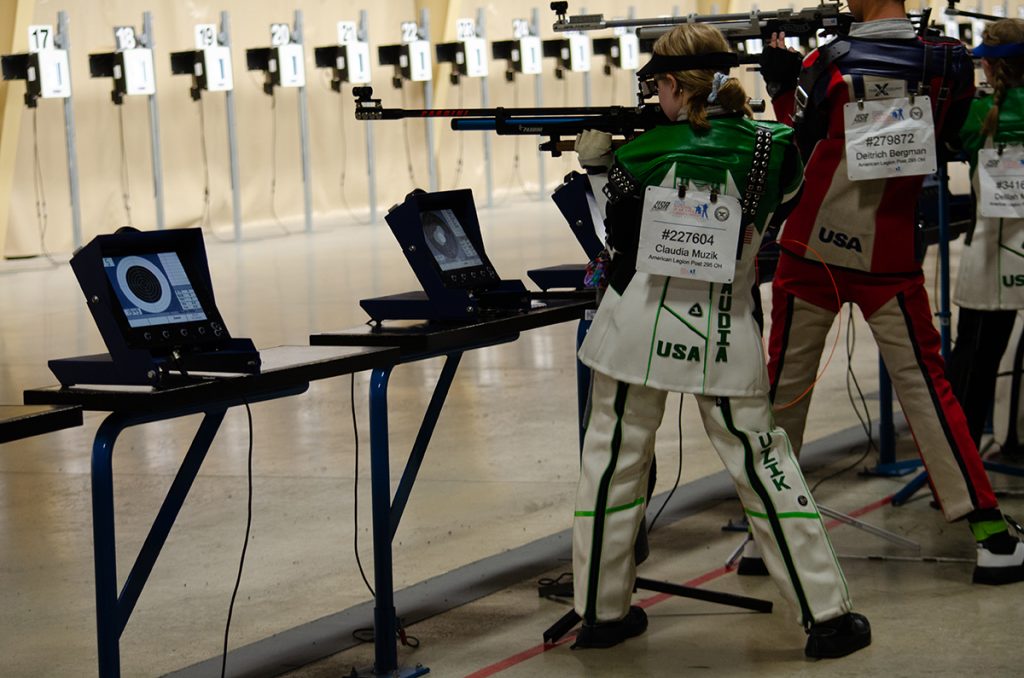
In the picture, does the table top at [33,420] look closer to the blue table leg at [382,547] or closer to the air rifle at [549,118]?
the blue table leg at [382,547]

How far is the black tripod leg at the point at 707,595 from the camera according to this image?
3.55 metres

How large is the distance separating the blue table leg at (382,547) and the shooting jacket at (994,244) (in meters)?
2.04

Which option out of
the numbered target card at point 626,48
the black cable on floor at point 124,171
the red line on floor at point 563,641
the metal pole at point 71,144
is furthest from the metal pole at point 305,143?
the red line on floor at point 563,641

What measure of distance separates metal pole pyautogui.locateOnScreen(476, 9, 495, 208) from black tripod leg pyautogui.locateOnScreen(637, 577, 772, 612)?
530 inches

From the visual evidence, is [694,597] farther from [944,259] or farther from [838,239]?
[944,259]

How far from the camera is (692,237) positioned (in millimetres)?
3129

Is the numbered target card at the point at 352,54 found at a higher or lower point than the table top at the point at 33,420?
higher

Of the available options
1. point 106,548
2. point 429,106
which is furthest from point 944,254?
point 429,106

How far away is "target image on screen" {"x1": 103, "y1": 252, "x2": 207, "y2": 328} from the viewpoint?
2875mm

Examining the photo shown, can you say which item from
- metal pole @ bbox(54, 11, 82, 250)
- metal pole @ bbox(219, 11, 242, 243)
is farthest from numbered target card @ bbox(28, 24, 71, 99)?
metal pole @ bbox(219, 11, 242, 243)

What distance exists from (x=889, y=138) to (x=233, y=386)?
182 centimetres

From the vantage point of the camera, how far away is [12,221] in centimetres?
1339

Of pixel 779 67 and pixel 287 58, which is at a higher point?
pixel 779 67

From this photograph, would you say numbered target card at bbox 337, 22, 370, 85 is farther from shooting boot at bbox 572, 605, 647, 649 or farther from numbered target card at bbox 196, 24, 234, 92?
shooting boot at bbox 572, 605, 647, 649
